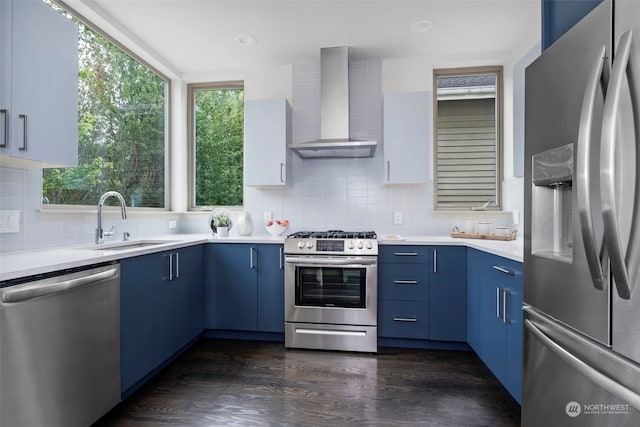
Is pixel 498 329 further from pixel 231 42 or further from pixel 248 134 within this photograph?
pixel 231 42

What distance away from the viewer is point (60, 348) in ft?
4.77

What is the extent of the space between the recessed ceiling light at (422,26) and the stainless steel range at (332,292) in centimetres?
181

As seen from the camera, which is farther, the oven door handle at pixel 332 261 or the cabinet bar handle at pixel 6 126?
the oven door handle at pixel 332 261

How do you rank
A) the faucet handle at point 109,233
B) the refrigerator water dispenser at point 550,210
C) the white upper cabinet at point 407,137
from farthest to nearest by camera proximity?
the white upper cabinet at point 407,137 → the faucet handle at point 109,233 → the refrigerator water dispenser at point 550,210

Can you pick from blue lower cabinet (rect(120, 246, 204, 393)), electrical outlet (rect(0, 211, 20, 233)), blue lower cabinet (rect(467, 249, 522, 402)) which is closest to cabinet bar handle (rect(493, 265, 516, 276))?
blue lower cabinet (rect(467, 249, 522, 402))

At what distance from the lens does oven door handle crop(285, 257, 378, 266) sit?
266cm

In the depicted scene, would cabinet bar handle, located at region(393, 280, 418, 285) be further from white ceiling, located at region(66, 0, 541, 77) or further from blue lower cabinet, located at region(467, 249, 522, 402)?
white ceiling, located at region(66, 0, 541, 77)

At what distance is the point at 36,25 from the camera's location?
1.66 metres

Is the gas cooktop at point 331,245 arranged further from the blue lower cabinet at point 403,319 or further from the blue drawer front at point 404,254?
the blue lower cabinet at point 403,319

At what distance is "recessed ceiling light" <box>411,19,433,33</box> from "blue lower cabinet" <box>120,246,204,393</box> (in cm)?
260

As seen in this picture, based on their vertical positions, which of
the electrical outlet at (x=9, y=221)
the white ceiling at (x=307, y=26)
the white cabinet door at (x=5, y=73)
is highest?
the white ceiling at (x=307, y=26)

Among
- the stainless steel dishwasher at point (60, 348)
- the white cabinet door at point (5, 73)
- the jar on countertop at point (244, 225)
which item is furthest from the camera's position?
the jar on countertop at point (244, 225)

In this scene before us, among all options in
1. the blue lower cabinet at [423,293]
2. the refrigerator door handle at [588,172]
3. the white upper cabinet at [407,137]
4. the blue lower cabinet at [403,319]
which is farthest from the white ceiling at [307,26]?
the blue lower cabinet at [403,319]

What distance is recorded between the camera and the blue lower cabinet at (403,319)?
270 centimetres
